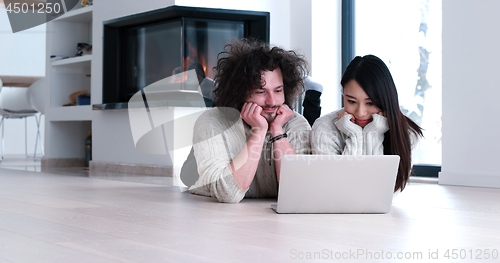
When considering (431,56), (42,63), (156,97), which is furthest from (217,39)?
(42,63)

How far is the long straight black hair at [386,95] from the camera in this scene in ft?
5.11

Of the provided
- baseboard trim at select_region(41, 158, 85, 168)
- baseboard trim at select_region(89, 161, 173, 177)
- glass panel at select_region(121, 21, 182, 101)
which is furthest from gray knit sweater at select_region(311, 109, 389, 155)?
baseboard trim at select_region(41, 158, 85, 168)

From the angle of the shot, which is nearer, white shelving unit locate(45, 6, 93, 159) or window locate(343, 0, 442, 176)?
window locate(343, 0, 442, 176)

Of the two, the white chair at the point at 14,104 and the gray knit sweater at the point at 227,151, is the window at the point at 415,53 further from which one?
the white chair at the point at 14,104

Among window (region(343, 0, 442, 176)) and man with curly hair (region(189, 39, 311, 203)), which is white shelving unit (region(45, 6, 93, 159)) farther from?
man with curly hair (region(189, 39, 311, 203))

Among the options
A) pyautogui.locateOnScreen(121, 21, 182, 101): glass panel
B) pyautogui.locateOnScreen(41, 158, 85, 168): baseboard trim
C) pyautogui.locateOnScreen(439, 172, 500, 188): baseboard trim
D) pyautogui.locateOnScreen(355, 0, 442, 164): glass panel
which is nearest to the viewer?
pyautogui.locateOnScreen(439, 172, 500, 188): baseboard trim

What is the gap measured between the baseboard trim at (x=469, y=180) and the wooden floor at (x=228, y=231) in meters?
0.63

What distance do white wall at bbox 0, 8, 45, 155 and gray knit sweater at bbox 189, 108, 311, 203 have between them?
208 inches

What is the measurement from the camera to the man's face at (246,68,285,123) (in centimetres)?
168

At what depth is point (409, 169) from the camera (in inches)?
64.4

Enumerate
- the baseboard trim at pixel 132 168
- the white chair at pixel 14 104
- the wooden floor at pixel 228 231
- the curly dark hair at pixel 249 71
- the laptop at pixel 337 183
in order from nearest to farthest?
the wooden floor at pixel 228 231 → the laptop at pixel 337 183 → the curly dark hair at pixel 249 71 → the baseboard trim at pixel 132 168 → the white chair at pixel 14 104

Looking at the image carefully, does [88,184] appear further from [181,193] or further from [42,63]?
[42,63]

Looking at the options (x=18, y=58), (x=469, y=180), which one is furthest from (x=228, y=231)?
(x=18, y=58)

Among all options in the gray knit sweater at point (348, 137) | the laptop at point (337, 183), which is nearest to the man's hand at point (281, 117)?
the gray knit sweater at point (348, 137)
